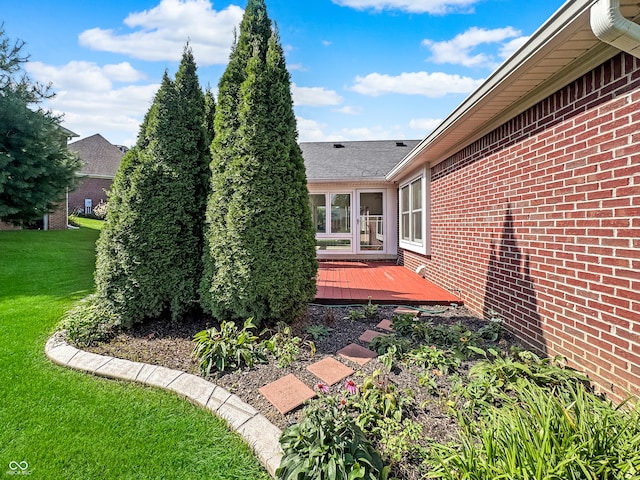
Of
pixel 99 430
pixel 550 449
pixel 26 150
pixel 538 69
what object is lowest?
pixel 99 430

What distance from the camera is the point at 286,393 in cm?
255

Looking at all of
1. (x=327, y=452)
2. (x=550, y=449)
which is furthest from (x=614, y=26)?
(x=327, y=452)

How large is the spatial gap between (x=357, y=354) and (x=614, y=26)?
10.0 ft

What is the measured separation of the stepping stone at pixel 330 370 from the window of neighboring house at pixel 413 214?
178 inches

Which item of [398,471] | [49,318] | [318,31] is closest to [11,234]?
[49,318]

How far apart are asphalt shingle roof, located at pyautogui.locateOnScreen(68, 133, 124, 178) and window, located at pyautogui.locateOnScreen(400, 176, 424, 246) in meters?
23.4

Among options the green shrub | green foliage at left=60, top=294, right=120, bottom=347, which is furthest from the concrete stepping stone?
green foliage at left=60, top=294, right=120, bottom=347

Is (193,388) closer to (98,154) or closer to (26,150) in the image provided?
(26,150)

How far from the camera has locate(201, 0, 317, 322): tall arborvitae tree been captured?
11.6 ft

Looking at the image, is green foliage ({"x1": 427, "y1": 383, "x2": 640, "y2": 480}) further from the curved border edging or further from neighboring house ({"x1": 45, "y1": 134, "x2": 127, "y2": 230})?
neighboring house ({"x1": 45, "y1": 134, "x2": 127, "y2": 230})

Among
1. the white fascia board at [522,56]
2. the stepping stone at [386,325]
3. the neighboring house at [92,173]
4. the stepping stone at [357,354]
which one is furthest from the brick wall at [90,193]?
the white fascia board at [522,56]

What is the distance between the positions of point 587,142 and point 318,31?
6.38m

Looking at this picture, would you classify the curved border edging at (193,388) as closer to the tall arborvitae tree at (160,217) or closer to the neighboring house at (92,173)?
the tall arborvitae tree at (160,217)

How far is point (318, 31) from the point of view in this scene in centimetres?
715
